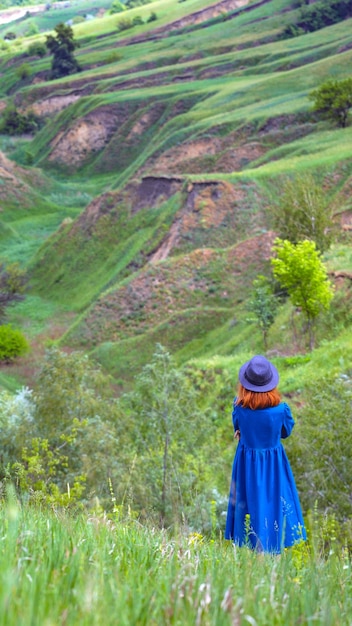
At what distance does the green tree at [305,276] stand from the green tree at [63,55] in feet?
316

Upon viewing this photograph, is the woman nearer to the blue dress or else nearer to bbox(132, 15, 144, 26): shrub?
the blue dress

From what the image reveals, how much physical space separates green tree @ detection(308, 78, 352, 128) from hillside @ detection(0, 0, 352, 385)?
105 cm

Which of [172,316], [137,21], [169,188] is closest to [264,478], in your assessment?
[172,316]

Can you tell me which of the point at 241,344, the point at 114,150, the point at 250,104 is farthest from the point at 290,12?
the point at 241,344

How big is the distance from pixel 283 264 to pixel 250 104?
151ft

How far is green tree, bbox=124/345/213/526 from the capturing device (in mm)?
11781

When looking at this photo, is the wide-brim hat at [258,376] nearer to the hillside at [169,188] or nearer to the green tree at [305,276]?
the green tree at [305,276]

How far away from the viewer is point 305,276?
69.2 feet

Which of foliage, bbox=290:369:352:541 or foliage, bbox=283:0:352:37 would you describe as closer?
foliage, bbox=290:369:352:541

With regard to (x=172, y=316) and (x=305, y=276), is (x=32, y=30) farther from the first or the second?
(x=305, y=276)

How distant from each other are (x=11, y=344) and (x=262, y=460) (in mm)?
30952

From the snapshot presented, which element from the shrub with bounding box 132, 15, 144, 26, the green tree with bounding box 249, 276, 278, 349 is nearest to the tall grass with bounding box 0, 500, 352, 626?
the green tree with bounding box 249, 276, 278, 349

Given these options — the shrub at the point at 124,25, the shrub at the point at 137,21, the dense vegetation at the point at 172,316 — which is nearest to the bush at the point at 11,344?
the dense vegetation at the point at 172,316

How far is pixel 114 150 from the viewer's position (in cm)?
8138
